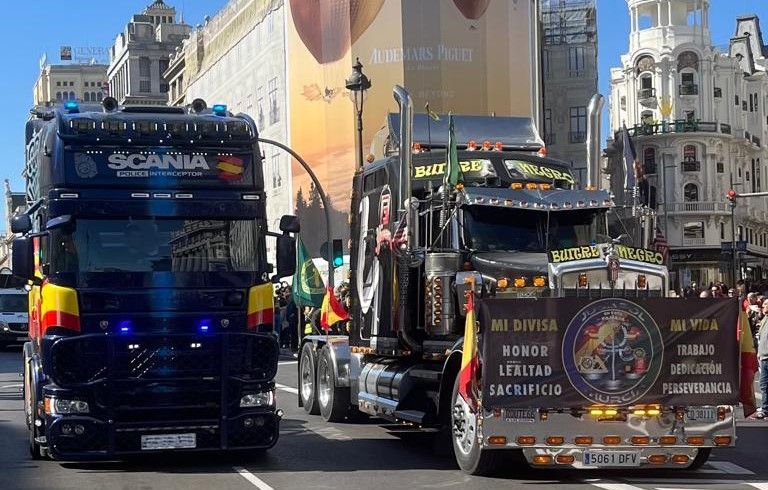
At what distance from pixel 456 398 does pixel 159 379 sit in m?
2.88

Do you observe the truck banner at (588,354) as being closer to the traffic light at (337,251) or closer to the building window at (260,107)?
the traffic light at (337,251)

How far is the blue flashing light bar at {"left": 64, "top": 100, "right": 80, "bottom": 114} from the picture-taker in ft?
44.7

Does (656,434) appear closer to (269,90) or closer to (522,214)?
(522,214)

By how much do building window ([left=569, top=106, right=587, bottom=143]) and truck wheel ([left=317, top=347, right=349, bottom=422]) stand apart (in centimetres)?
5461

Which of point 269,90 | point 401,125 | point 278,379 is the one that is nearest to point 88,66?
point 269,90

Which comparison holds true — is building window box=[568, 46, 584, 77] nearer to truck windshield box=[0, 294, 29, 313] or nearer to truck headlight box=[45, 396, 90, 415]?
truck windshield box=[0, 294, 29, 313]

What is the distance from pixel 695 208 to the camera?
271 ft

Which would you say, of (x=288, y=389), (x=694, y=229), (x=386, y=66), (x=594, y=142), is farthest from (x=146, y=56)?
(x=594, y=142)

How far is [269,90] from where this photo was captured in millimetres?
67750

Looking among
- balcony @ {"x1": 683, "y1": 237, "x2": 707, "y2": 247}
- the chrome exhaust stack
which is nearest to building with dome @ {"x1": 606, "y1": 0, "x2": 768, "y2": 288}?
balcony @ {"x1": 683, "y1": 237, "x2": 707, "y2": 247}

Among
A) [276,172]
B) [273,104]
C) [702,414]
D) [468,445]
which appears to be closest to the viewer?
[702,414]

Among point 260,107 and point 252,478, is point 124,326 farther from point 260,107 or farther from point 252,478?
point 260,107

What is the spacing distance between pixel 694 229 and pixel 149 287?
73.3m

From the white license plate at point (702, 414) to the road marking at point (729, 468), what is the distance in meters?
0.94
